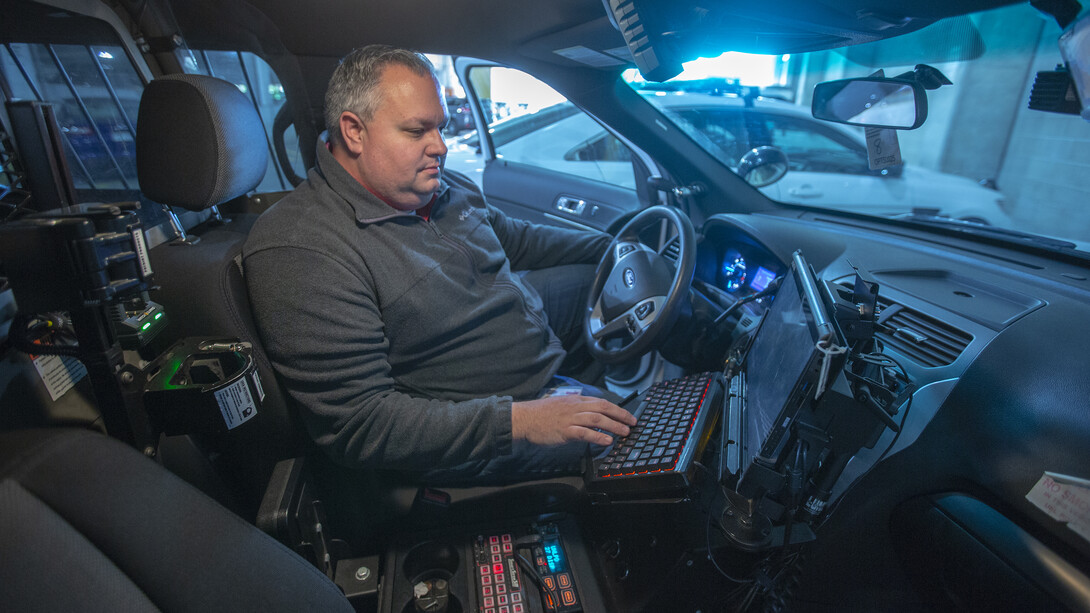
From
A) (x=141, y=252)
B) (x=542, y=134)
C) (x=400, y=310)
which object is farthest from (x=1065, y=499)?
(x=542, y=134)

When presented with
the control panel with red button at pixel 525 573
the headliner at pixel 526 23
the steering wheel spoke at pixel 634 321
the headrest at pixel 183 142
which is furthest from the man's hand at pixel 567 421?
the headliner at pixel 526 23

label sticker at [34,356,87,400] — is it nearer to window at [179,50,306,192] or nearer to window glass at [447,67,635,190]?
window at [179,50,306,192]

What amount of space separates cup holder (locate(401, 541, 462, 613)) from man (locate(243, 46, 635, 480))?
17 cm

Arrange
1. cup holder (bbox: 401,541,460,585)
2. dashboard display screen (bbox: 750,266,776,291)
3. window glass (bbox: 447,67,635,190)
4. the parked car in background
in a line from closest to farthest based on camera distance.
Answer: cup holder (bbox: 401,541,460,585) < dashboard display screen (bbox: 750,266,776,291) < the parked car in background < window glass (bbox: 447,67,635,190)

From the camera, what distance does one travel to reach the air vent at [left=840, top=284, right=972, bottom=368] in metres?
1.20

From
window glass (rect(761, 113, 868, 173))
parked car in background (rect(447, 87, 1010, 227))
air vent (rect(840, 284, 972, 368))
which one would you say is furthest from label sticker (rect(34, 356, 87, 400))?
window glass (rect(761, 113, 868, 173))

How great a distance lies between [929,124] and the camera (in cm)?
279

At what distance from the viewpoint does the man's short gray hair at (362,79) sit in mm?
1368

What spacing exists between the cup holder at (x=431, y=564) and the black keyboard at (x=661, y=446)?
0.38 metres

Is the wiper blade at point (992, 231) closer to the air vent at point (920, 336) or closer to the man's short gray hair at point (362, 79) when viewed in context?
the air vent at point (920, 336)

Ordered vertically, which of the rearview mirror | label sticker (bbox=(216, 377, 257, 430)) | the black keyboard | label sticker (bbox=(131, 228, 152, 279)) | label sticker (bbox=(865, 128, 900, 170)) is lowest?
the black keyboard

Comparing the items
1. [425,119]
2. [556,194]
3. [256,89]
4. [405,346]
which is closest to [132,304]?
[405,346]

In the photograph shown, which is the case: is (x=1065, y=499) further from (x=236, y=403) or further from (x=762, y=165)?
(x=762, y=165)

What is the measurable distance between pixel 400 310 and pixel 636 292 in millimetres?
713
